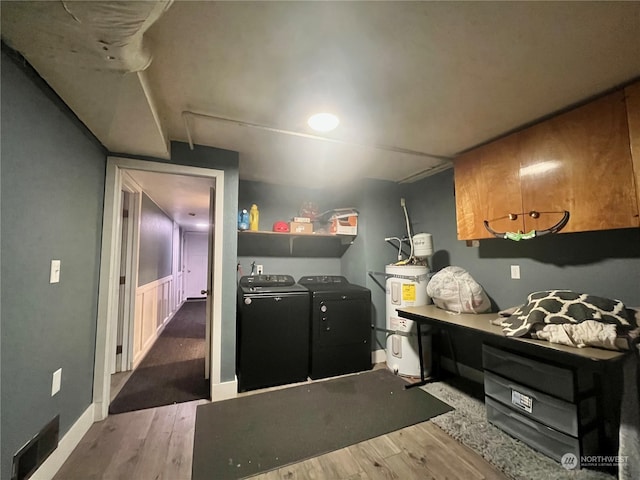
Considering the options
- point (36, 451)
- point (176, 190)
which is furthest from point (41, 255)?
point (176, 190)

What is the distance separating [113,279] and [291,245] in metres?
1.83

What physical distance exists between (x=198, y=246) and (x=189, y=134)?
22.6ft

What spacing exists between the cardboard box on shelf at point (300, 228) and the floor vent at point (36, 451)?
2.25 meters

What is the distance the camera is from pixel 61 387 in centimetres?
151

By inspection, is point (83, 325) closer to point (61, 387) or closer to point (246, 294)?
point (61, 387)

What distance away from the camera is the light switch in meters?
1.39

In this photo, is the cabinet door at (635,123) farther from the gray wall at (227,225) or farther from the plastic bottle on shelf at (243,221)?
the plastic bottle on shelf at (243,221)

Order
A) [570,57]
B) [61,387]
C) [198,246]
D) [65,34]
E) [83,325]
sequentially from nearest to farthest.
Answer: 1. [65,34]
2. [570,57]
3. [61,387]
4. [83,325]
5. [198,246]

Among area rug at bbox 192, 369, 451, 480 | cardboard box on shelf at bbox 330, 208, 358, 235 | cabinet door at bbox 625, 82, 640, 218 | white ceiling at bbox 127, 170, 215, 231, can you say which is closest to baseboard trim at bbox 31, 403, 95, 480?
area rug at bbox 192, 369, 451, 480

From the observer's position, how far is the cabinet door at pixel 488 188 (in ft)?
6.57


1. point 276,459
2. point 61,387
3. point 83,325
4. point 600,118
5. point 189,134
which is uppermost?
point 189,134

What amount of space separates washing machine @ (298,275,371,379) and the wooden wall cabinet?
1.31 metres

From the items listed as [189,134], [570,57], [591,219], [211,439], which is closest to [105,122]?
[189,134]

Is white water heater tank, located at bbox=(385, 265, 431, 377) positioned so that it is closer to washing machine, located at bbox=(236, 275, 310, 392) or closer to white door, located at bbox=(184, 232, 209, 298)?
washing machine, located at bbox=(236, 275, 310, 392)
